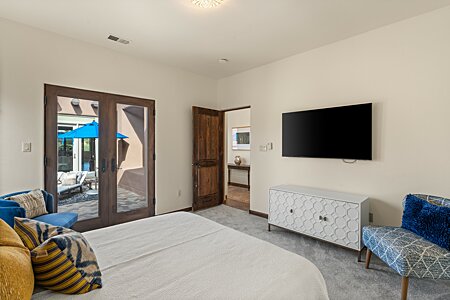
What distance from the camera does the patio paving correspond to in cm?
323

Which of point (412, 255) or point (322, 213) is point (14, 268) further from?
point (322, 213)

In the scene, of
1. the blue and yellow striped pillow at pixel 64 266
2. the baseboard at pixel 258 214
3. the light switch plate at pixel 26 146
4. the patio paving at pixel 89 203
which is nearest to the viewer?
the blue and yellow striped pillow at pixel 64 266

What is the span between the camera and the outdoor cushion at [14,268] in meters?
0.83

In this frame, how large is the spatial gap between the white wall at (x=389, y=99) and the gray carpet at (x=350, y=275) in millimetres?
692

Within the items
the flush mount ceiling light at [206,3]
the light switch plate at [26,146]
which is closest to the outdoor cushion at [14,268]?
the light switch plate at [26,146]

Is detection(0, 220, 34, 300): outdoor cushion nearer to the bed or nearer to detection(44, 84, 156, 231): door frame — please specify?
the bed

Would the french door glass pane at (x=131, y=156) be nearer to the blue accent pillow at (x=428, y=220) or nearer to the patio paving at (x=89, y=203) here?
the patio paving at (x=89, y=203)

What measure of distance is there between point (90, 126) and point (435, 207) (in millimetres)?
4248

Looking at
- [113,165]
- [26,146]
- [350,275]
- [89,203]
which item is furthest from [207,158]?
[350,275]

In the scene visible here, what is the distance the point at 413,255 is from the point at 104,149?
12.8ft

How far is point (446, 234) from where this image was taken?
1885mm

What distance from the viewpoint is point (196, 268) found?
49.8 inches

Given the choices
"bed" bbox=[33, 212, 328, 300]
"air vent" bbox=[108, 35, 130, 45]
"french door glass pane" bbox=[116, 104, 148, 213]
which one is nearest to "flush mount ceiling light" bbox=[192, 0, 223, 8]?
"air vent" bbox=[108, 35, 130, 45]

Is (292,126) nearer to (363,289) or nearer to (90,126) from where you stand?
(363,289)
